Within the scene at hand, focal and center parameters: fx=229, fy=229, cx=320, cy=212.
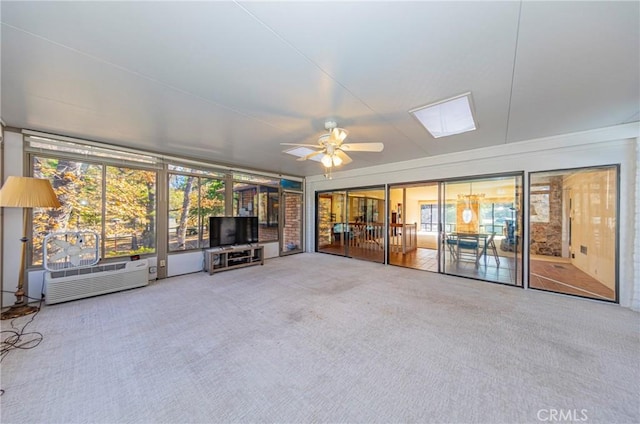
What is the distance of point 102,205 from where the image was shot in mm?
4051

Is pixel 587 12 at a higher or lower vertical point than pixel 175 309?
higher

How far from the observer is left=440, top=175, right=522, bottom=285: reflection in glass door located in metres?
4.27

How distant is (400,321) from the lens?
2791 mm

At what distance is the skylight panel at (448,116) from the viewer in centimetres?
268

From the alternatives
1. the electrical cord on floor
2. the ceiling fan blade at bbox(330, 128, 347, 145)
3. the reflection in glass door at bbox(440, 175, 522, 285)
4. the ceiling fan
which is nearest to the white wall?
the reflection in glass door at bbox(440, 175, 522, 285)

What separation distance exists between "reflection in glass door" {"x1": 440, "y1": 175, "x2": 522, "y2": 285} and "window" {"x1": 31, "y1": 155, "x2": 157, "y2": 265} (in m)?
6.24

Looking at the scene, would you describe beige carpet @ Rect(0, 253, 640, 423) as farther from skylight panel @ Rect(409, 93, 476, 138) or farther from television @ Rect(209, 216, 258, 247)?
skylight panel @ Rect(409, 93, 476, 138)

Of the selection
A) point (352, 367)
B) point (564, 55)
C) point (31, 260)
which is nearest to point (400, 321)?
point (352, 367)

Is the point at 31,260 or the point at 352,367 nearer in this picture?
the point at 352,367

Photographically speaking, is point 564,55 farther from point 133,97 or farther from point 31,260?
point 31,260

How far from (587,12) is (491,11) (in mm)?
619

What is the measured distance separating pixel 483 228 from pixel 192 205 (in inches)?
246

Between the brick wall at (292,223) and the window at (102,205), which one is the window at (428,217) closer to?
the brick wall at (292,223)

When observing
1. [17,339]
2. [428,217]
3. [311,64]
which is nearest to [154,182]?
[17,339]
